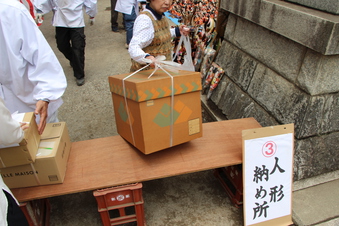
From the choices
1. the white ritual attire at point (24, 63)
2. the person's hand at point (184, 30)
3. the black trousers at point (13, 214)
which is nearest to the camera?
the black trousers at point (13, 214)

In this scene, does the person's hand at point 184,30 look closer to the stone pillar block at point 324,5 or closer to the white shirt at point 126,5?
the stone pillar block at point 324,5

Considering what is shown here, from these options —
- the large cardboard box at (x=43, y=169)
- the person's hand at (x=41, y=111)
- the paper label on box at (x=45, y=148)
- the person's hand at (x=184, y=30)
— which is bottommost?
the large cardboard box at (x=43, y=169)

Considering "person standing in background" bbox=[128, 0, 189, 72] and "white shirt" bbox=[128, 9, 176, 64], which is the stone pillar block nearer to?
"person standing in background" bbox=[128, 0, 189, 72]

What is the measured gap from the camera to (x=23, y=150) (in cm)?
150

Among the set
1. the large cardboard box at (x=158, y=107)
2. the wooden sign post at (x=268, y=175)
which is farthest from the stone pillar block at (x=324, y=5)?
the large cardboard box at (x=158, y=107)

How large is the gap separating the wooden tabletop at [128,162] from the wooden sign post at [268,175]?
5.9 inches

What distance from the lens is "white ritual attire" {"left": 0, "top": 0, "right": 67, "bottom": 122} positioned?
159cm

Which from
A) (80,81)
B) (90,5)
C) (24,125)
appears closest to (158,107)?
(24,125)

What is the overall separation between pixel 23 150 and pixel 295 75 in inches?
85.3

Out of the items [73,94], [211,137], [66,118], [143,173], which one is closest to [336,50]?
[211,137]

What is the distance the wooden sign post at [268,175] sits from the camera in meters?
1.92

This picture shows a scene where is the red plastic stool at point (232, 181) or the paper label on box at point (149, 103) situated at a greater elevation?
the paper label on box at point (149, 103)

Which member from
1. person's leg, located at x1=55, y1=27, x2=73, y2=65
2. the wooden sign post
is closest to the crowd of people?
the wooden sign post

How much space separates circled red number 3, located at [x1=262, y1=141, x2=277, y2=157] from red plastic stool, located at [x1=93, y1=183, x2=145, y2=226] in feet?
3.19
